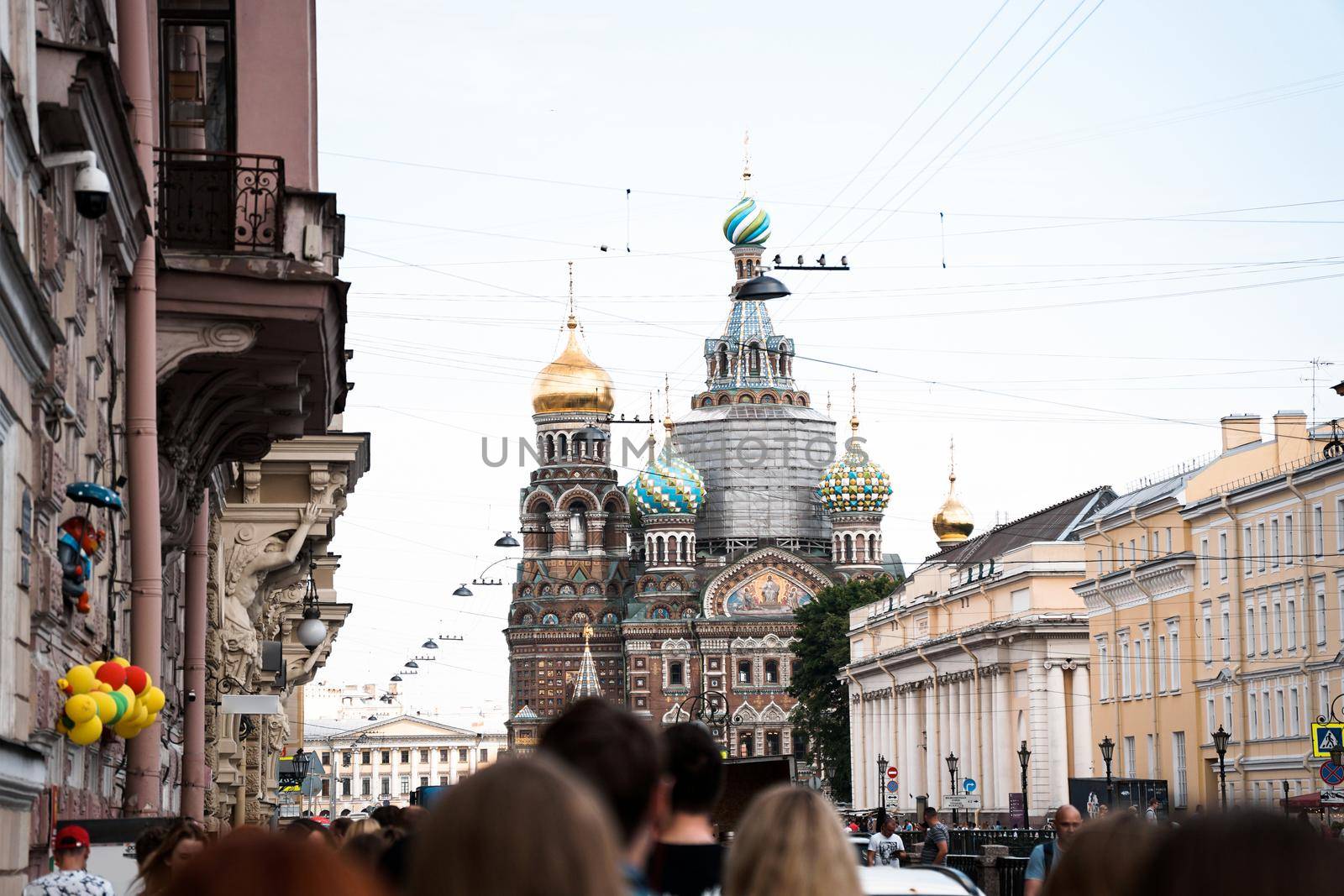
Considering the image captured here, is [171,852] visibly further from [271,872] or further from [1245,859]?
[1245,859]

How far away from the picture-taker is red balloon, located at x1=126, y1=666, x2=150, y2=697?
12.0 metres

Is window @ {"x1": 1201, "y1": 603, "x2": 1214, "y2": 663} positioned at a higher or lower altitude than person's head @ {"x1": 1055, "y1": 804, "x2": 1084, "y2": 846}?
higher

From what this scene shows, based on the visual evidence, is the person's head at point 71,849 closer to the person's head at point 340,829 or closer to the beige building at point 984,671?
the person's head at point 340,829

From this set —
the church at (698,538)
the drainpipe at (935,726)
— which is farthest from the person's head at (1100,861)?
the church at (698,538)

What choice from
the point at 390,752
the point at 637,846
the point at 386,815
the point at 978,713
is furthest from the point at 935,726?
the point at 390,752

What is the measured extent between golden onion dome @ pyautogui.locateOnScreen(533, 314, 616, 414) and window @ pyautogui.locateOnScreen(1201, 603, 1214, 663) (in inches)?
3449

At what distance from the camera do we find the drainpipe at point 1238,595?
204ft

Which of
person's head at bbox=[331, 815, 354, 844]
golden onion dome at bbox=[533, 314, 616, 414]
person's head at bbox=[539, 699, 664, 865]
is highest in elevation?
golden onion dome at bbox=[533, 314, 616, 414]

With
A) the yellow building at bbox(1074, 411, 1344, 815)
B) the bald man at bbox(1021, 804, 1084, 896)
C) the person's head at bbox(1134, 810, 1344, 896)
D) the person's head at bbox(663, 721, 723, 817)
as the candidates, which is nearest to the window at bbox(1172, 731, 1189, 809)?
the yellow building at bbox(1074, 411, 1344, 815)

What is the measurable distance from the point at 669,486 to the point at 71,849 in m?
140

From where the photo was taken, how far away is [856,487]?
14762 cm

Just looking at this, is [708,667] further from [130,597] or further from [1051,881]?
[1051,881]

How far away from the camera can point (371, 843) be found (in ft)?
25.7

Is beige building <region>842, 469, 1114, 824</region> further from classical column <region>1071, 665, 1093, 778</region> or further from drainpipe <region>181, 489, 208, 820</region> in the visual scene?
drainpipe <region>181, 489, 208, 820</region>
